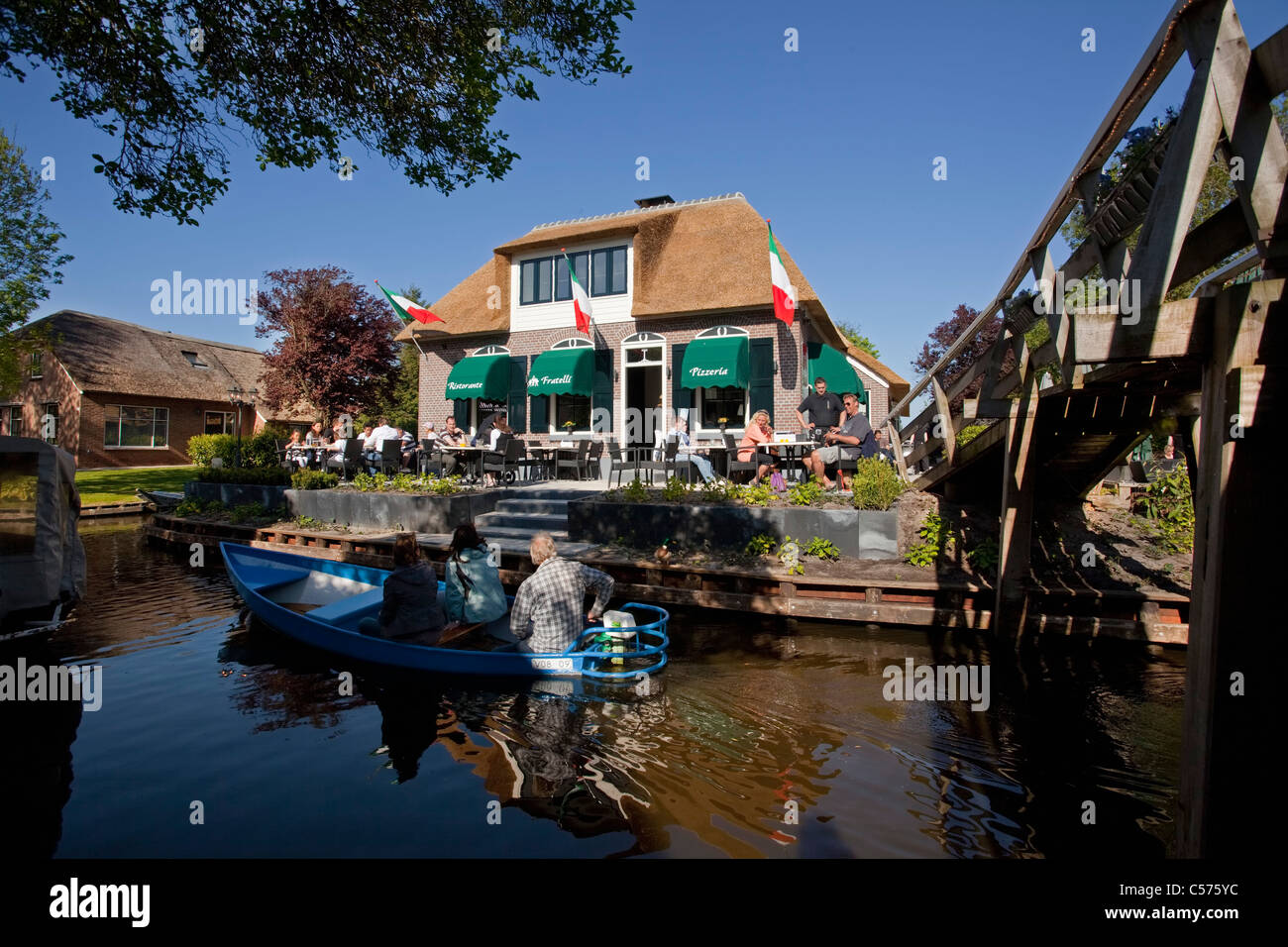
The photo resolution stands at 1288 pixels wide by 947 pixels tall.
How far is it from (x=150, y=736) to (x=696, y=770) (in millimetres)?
4494

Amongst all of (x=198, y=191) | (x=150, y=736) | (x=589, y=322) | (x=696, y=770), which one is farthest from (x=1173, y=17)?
(x=589, y=322)

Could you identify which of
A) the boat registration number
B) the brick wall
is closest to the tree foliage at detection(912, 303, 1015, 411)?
the brick wall

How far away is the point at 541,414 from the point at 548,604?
13.3 meters

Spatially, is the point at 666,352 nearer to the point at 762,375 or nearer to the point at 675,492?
the point at 762,375

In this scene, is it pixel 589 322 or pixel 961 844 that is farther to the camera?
pixel 589 322

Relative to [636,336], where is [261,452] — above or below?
below

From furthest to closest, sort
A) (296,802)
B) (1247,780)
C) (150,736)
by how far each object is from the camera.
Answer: (150,736) < (296,802) < (1247,780)

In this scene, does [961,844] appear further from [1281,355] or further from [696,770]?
[1281,355]

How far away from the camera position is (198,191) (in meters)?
8.11

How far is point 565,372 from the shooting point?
17953mm

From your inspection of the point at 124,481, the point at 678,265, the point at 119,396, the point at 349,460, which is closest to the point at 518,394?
the point at 349,460

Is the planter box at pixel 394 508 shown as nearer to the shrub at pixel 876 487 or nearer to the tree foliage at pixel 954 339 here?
the shrub at pixel 876 487

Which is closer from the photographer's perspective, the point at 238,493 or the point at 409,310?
the point at 238,493
